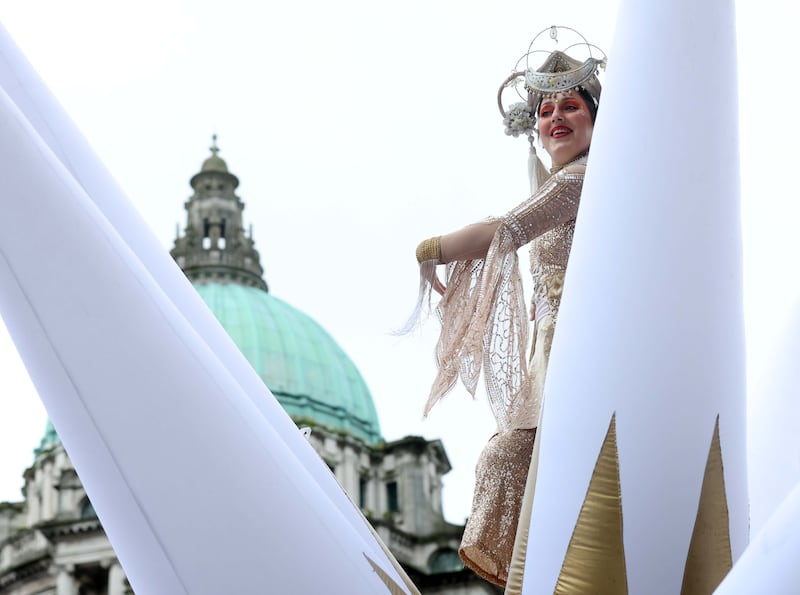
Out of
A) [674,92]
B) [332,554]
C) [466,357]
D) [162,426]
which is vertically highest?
[674,92]

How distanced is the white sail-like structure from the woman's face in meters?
1.57

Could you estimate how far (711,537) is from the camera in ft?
12.2

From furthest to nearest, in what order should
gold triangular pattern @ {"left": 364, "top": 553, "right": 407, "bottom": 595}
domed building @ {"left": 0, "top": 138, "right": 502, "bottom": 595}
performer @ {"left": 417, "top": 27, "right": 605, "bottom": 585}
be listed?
domed building @ {"left": 0, "top": 138, "right": 502, "bottom": 595} < performer @ {"left": 417, "top": 27, "right": 605, "bottom": 585} < gold triangular pattern @ {"left": 364, "top": 553, "right": 407, "bottom": 595}

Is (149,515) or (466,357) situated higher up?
(466,357)

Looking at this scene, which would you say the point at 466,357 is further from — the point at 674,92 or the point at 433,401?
the point at 674,92

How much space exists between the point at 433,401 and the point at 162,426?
1.35 metres

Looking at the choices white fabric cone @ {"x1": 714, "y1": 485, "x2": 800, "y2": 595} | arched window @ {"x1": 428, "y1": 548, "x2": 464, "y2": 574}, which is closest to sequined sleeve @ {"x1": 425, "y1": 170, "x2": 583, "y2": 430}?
white fabric cone @ {"x1": 714, "y1": 485, "x2": 800, "y2": 595}

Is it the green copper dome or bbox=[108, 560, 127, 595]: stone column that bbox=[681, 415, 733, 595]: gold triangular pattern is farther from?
→ bbox=[108, 560, 127, 595]: stone column

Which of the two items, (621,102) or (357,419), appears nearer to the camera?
(621,102)

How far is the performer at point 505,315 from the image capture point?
14.8ft

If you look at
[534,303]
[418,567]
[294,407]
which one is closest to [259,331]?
[294,407]

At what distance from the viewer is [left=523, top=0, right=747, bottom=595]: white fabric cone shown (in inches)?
146

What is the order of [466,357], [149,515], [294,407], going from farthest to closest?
[294,407]
[466,357]
[149,515]

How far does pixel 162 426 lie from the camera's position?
11.3 feet
